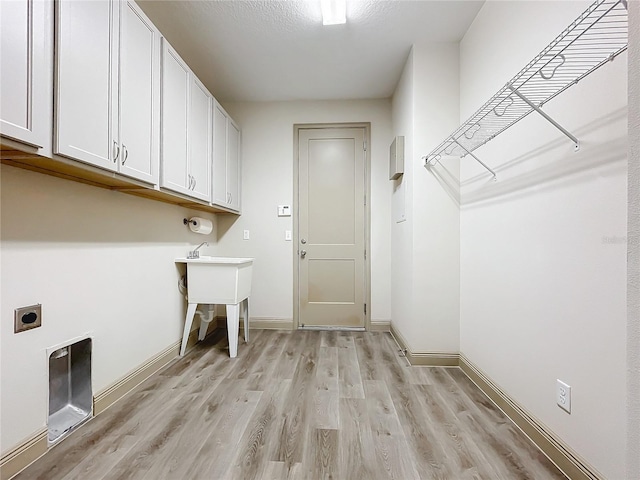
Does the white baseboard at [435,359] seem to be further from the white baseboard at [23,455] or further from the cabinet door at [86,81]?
the cabinet door at [86,81]

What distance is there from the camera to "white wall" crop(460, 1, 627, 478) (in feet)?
3.44

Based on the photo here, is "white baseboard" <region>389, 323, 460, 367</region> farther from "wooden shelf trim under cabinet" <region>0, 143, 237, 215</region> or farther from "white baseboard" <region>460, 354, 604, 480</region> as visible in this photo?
"wooden shelf trim under cabinet" <region>0, 143, 237, 215</region>

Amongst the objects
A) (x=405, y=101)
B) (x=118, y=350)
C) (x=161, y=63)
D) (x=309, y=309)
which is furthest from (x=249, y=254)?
(x=405, y=101)

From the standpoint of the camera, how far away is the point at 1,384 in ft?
3.93

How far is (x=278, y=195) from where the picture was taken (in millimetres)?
3465

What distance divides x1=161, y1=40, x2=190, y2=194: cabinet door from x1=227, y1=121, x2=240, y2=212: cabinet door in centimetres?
Result: 87

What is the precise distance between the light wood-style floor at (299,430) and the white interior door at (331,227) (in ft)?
3.57

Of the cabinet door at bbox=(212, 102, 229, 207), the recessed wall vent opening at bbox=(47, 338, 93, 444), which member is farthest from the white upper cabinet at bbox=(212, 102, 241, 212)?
the recessed wall vent opening at bbox=(47, 338, 93, 444)

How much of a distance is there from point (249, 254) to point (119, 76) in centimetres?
224

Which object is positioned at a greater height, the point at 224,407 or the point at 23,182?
the point at 23,182

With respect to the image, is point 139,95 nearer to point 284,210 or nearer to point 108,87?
point 108,87

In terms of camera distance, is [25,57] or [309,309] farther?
[309,309]

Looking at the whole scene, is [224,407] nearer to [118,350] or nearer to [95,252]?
[118,350]

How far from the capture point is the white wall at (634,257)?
494 millimetres
